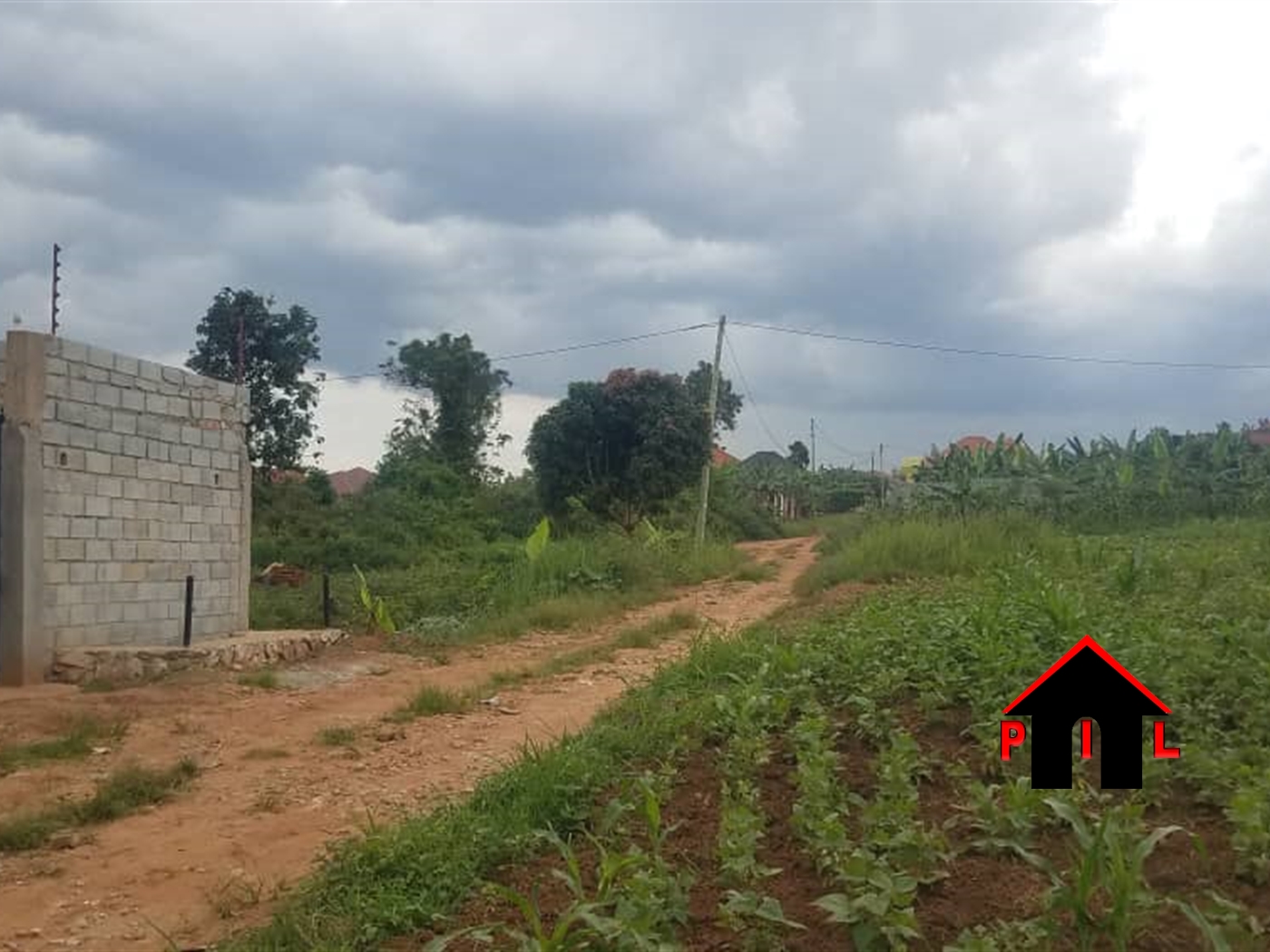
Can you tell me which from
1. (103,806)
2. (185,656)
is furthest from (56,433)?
(103,806)

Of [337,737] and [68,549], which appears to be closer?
[337,737]

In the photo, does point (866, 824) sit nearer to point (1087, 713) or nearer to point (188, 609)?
point (1087, 713)

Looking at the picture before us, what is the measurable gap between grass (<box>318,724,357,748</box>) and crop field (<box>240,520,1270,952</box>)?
1.74 metres

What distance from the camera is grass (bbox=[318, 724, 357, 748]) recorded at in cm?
729

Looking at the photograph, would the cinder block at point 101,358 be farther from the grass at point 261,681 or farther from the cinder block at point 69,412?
the grass at point 261,681

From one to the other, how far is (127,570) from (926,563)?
8.28 m

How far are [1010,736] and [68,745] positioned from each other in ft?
18.0

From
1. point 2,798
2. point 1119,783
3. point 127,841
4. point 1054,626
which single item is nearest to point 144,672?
point 2,798

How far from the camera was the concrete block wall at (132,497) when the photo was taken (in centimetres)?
920

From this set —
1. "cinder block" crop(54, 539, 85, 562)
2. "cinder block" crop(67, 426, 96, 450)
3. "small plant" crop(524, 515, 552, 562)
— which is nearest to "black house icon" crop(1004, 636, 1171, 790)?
"cinder block" crop(54, 539, 85, 562)

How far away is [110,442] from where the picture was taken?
994 centimetres

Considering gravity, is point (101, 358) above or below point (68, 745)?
above

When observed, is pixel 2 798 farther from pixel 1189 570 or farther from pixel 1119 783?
pixel 1189 570

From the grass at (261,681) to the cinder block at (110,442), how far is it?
222 centimetres
